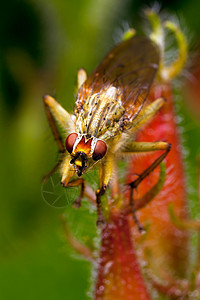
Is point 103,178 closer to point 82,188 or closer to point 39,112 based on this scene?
point 82,188

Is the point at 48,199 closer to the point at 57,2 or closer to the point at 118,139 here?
the point at 118,139

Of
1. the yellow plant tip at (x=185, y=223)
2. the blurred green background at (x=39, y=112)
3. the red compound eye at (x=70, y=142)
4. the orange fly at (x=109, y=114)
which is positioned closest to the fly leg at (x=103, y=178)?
the orange fly at (x=109, y=114)

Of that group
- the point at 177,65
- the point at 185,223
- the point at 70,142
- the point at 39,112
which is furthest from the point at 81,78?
the point at 39,112

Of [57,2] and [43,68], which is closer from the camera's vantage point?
[57,2]

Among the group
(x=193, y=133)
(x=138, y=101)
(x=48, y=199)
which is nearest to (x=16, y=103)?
(x=193, y=133)

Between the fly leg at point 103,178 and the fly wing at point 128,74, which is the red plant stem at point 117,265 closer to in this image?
the fly leg at point 103,178

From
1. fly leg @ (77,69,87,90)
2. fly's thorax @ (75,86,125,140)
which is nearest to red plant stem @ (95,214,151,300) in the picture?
fly's thorax @ (75,86,125,140)
